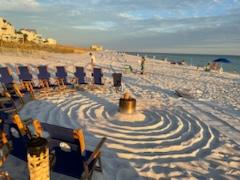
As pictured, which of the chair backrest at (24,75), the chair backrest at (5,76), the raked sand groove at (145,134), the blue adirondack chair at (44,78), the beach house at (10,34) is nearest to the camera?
the raked sand groove at (145,134)

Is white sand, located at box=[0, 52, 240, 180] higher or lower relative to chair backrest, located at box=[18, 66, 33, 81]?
lower

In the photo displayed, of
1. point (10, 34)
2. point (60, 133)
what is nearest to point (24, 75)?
point (60, 133)

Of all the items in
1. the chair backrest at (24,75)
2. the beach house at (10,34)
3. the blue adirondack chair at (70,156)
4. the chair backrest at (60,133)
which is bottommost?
the blue adirondack chair at (70,156)

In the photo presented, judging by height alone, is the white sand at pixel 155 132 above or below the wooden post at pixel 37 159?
below

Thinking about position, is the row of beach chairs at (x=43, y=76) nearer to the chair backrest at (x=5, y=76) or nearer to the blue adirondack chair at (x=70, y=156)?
the chair backrest at (x=5, y=76)

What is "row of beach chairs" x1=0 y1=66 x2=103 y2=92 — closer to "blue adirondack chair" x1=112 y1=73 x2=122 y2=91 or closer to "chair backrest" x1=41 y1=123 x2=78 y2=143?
"blue adirondack chair" x1=112 y1=73 x2=122 y2=91

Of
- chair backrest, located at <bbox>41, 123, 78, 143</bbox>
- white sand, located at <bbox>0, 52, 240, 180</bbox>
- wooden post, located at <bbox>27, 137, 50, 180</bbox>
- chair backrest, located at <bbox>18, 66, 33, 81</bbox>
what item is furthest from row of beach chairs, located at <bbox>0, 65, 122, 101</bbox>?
wooden post, located at <bbox>27, 137, 50, 180</bbox>

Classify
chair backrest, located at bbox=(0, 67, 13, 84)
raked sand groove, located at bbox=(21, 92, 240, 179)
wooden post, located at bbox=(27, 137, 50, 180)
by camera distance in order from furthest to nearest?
chair backrest, located at bbox=(0, 67, 13, 84), raked sand groove, located at bbox=(21, 92, 240, 179), wooden post, located at bbox=(27, 137, 50, 180)

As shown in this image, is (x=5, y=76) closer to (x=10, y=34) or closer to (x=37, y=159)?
(x=37, y=159)

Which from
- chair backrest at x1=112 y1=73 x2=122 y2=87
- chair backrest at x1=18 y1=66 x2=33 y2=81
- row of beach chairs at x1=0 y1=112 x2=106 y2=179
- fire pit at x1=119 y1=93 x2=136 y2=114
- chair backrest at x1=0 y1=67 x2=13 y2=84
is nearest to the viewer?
row of beach chairs at x1=0 y1=112 x2=106 y2=179

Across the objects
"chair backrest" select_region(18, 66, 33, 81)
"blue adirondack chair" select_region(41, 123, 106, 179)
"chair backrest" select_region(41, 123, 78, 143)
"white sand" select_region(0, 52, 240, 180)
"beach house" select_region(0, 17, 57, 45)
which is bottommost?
"white sand" select_region(0, 52, 240, 180)

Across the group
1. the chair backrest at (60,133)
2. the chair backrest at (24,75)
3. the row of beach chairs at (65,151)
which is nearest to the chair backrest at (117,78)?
the chair backrest at (24,75)

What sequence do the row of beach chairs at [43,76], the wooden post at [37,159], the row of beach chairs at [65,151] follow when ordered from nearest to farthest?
the wooden post at [37,159]
the row of beach chairs at [65,151]
the row of beach chairs at [43,76]

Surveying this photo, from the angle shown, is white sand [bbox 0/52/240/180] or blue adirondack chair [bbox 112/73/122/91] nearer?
white sand [bbox 0/52/240/180]
